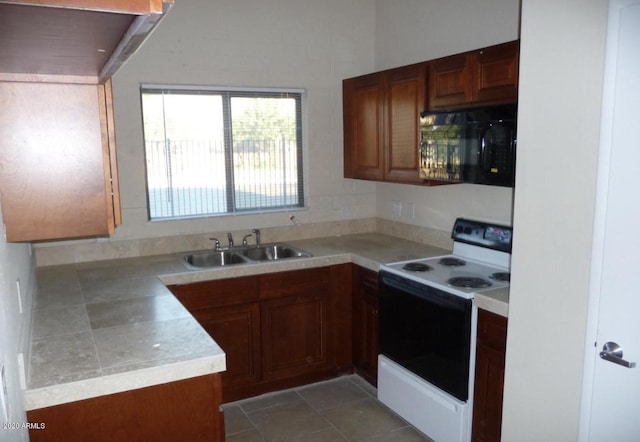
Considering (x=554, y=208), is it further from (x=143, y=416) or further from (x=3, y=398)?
(x=3, y=398)

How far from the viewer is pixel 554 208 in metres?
1.88

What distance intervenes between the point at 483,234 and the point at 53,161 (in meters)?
2.39

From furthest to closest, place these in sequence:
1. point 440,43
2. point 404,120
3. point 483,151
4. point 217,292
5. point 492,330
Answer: point 440,43
point 404,120
point 217,292
point 483,151
point 492,330

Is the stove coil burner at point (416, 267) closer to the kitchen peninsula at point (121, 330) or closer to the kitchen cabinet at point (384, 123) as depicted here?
the kitchen peninsula at point (121, 330)

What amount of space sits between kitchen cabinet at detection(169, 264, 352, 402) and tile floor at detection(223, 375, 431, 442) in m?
0.09

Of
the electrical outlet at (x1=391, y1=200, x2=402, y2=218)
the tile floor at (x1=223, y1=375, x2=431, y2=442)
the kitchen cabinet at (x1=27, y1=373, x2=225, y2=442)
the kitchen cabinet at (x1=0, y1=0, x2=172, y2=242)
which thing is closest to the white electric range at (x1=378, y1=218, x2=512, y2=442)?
the tile floor at (x1=223, y1=375, x2=431, y2=442)

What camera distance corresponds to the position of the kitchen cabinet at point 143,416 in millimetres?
1688

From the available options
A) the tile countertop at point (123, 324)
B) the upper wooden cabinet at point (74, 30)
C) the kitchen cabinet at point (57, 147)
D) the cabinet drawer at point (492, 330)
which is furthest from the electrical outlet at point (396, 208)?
the upper wooden cabinet at point (74, 30)

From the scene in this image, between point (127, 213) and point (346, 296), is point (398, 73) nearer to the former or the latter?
point (346, 296)

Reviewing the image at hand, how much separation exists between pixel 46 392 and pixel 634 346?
74.9 inches

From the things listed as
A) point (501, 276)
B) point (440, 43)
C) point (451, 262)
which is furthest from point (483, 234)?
point (440, 43)

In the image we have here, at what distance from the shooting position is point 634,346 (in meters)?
1.64

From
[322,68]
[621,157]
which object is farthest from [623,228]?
[322,68]

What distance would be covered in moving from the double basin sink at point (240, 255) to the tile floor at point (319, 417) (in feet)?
3.07
